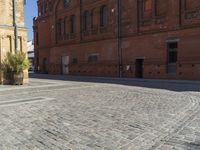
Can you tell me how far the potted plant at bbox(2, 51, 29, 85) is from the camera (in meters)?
20.2

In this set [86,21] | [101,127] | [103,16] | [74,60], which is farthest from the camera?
[74,60]

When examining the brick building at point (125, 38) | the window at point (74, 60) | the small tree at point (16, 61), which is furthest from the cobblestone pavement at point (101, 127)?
the window at point (74, 60)

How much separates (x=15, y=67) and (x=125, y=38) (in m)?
14.5

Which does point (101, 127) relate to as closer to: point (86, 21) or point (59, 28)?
point (86, 21)

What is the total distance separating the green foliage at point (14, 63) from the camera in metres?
20.2

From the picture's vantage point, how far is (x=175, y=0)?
25.6 m

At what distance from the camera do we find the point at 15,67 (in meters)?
20.2

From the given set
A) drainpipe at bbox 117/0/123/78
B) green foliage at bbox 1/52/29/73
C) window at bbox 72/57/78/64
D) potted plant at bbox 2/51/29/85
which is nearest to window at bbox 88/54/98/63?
window at bbox 72/57/78/64

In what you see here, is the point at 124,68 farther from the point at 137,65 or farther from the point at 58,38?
the point at 58,38

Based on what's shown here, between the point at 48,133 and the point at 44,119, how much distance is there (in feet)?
5.22

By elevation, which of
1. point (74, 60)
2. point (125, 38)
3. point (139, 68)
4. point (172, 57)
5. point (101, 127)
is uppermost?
point (125, 38)

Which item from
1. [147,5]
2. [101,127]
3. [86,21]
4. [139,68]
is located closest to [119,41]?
[139,68]

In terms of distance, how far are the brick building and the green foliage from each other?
1321cm

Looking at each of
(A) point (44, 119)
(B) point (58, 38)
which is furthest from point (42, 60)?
(A) point (44, 119)
